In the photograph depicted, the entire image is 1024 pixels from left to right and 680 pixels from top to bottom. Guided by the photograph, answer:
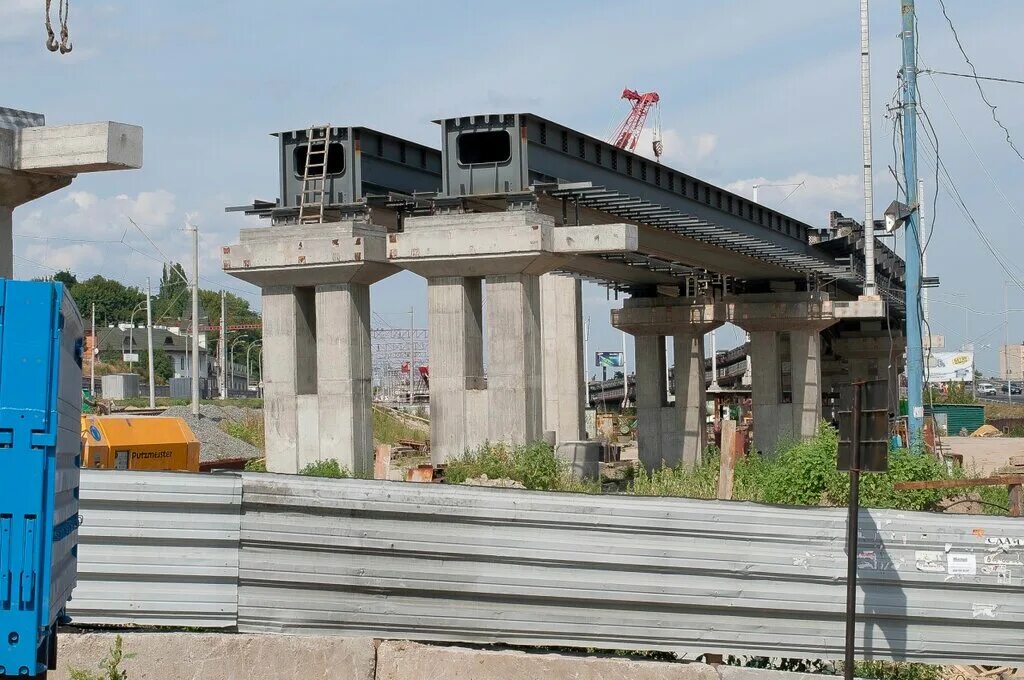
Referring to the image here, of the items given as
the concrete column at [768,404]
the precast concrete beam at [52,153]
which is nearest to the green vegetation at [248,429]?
the concrete column at [768,404]

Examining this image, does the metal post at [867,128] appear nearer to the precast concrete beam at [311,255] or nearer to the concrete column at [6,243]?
the precast concrete beam at [311,255]

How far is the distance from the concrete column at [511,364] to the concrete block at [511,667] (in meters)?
18.8

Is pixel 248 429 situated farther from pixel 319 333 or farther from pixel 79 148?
pixel 79 148

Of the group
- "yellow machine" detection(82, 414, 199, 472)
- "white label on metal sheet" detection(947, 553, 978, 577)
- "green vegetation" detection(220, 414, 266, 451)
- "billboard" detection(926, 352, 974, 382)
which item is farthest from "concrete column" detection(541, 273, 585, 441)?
"billboard" detection(926, 352, 974, 382)

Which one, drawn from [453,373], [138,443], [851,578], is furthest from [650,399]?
[851,578]

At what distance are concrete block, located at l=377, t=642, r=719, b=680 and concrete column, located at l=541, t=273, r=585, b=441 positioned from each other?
35.5 meters

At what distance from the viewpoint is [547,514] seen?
960 cm

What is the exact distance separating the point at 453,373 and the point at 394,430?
39146 mm

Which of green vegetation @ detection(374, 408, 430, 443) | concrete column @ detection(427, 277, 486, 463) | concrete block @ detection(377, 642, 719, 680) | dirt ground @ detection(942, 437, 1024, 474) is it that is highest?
concrete column @ detection(427, 277, 486, 463)

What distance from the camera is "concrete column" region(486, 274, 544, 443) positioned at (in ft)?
93.4

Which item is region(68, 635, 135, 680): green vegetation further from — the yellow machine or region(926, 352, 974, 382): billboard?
region(926, 352, 974, 382): billboard

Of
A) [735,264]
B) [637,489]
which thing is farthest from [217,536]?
[735,264]

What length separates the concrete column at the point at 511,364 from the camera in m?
28.5

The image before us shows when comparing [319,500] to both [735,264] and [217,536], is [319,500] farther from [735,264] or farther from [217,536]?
[735,264]
